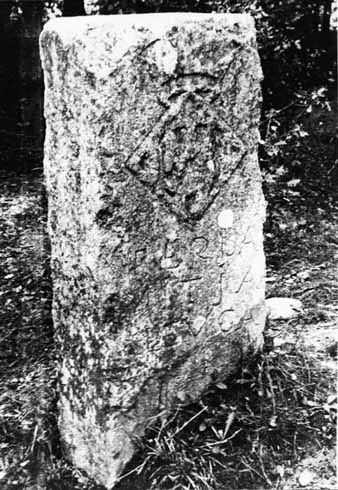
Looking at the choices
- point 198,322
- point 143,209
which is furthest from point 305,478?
point 143,209

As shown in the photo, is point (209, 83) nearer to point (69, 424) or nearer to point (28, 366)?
point (69, 424)

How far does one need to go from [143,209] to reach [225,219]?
434 millimetres

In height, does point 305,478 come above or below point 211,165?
below

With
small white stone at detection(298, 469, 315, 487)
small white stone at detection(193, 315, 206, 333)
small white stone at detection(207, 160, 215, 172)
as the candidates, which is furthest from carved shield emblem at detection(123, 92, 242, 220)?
small white stone at detection(298, 469, 315, 487)

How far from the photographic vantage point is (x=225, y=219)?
272 centimetres

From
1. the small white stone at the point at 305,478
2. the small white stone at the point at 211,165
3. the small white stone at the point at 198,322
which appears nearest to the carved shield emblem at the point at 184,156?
the small white stone at the point at 211,165

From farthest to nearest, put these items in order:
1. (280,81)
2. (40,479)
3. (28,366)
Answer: (280,81) → (28,366) → (40,479)

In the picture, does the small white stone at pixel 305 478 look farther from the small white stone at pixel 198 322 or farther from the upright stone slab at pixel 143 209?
the small white stone at pixel 198 322

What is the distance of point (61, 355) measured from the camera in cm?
259

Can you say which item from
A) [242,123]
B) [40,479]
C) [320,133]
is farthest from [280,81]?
[40,479]

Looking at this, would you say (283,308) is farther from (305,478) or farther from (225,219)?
(305,478)

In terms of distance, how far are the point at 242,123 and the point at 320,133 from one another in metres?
3.31

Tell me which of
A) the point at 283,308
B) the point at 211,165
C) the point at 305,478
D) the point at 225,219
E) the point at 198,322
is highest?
the point at 211,165

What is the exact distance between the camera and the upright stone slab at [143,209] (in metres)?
2.27
